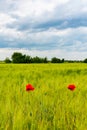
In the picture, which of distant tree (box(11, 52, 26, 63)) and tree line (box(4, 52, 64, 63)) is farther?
distant tree (box(11, 52, 26, 63))

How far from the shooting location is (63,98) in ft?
11.0

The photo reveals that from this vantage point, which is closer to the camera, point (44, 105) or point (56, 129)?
point (56, 129)

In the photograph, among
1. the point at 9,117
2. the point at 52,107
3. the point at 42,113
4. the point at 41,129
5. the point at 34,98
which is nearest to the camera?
the point at 41,129

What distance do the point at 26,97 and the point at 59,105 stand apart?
521 mm

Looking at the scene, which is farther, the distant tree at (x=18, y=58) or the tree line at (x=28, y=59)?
the distant tree at (x=18, y=58)

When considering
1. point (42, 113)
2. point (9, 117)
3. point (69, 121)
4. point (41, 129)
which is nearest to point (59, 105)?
point (42, 113)

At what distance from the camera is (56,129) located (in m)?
2.29

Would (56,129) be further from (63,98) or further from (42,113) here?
(63,98)

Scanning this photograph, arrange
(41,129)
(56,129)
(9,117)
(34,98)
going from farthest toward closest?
1. (34,98)
2. (9,117)
3. (56,129)
4. (41,129)

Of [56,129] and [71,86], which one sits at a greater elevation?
[71,86]

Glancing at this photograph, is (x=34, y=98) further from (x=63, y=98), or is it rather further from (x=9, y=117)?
(x=9, y=117)

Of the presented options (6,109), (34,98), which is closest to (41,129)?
(6,109)

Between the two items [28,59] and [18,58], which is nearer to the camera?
[28,59]

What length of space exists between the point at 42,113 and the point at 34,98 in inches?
21.6
